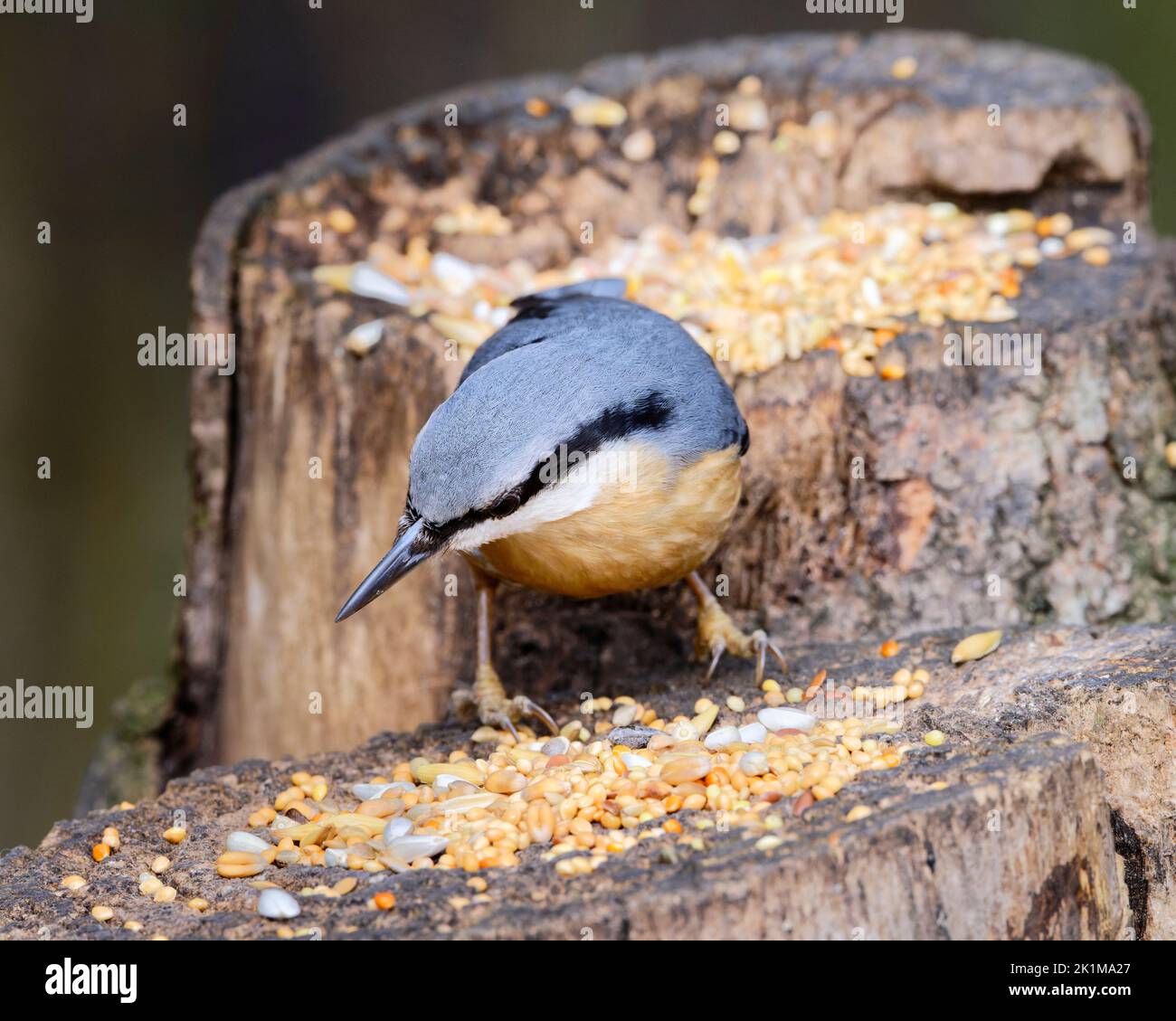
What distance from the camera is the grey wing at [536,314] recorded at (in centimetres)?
353

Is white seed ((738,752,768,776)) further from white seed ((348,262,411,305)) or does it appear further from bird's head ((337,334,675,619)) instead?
white seed ((348,262,411,305))

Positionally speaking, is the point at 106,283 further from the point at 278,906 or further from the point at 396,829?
the point at 278,906

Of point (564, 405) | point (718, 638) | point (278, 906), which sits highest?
point (564, 405)

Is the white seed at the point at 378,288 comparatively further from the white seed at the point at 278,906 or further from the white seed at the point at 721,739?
the white seed at the point at 278,906

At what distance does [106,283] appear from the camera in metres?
6.54

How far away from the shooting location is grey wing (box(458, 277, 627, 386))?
3531mm

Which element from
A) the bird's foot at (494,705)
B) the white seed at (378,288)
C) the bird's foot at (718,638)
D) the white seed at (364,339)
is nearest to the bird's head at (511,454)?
the bird's foot at (494,705)

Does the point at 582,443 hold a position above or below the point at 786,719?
above

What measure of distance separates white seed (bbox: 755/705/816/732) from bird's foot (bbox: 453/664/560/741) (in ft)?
1.73

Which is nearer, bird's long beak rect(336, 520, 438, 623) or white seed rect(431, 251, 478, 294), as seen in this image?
bird's long beak rect(336, 520, 438, 623)

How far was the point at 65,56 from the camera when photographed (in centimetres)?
635

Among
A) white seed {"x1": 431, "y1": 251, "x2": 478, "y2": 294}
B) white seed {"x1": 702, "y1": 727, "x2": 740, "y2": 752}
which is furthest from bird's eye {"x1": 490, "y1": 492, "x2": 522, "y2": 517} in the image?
white seed {"x1": 431, "y1": 251, "x2": 478, "y2": 294}

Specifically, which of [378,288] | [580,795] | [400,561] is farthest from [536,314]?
[580,795]

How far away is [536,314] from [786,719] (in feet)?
4.62
